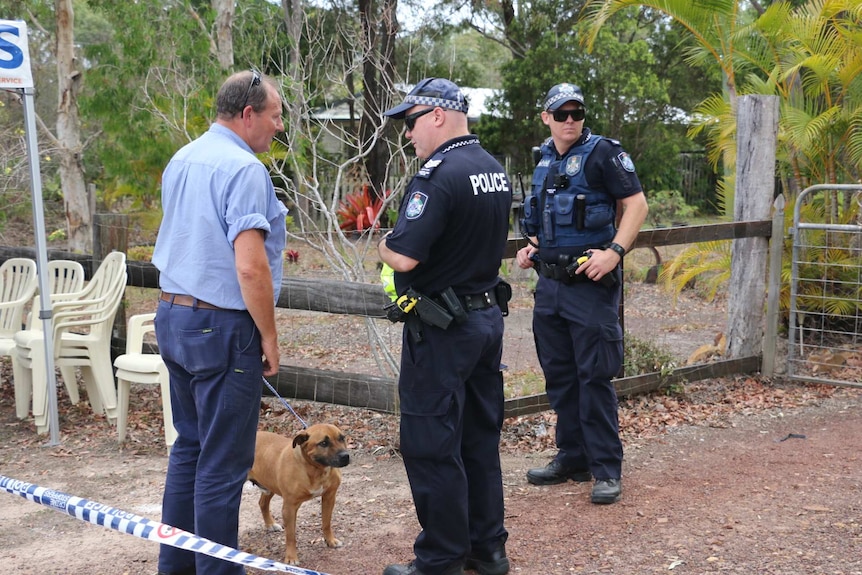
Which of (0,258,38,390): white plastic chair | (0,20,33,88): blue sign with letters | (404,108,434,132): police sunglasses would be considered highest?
Answer: (0,20,33,88): blue sign with letters

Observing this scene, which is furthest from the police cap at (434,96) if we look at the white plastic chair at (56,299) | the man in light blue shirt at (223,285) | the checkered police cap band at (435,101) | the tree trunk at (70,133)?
the tree trunk at (70,133)

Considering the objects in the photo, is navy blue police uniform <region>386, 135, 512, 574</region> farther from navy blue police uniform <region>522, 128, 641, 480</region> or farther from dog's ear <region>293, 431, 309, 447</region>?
navy blue police uniform <region>522, 128, 641, 480</region>

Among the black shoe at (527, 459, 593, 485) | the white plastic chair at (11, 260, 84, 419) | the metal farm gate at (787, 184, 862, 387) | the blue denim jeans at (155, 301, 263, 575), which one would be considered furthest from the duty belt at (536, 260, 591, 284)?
the white plastic chair at (11, 260, 84, 419)

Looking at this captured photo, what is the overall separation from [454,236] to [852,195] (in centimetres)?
617

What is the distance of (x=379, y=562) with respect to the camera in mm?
4000

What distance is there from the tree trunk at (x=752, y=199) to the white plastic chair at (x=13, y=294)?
5.78 metres

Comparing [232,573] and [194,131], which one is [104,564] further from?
[194,131]

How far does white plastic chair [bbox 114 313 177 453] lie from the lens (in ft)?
18.8

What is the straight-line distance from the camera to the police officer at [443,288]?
3.38 meters

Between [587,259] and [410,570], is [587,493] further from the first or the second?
[410,570]

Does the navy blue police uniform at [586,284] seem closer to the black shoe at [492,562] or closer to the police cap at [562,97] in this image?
the police cap at [562,97]

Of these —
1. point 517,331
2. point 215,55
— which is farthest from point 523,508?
point 215,55

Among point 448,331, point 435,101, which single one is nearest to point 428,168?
point 435,101

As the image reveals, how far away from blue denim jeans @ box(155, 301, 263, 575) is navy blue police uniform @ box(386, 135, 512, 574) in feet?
2.10
